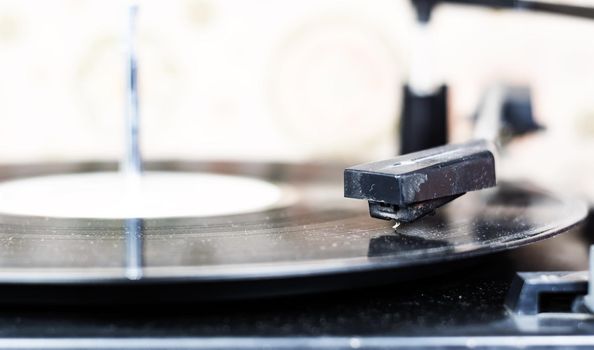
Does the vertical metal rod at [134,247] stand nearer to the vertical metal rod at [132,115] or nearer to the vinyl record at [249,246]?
the vinyl record at [249,246]

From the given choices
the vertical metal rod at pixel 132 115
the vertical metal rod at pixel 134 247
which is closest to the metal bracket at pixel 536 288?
the vertical metal rod at pixel 134 247

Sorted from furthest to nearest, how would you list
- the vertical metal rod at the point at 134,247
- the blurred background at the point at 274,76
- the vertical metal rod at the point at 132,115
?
the blurred background at the point at 274,76 → the vertical metal rod at the point at 132,115 → the vertical metal rod at the point at 134,247

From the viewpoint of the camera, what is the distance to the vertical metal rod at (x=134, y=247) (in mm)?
361

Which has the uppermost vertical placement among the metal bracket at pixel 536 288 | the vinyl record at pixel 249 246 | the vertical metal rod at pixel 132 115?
the vertical metal rod at pixel 132 115

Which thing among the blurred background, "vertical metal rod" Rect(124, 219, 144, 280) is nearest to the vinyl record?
"vertical metal rod" Rect(124, 219, 144, 280)

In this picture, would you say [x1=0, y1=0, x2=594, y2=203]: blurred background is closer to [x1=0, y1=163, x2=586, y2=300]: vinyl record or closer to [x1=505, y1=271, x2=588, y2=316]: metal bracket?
[x1=0, y1=163, x2=586, y2=300]: vinyl record

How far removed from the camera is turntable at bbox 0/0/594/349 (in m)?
0.36

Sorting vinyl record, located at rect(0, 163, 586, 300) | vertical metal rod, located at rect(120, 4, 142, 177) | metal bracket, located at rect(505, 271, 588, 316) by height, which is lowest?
metal bracket, located at rect(505, 271, 588, 316)

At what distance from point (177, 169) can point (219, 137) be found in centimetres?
24

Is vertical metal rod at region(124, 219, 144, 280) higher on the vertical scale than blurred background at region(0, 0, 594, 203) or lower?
lower

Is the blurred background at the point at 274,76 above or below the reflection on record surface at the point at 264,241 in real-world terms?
above

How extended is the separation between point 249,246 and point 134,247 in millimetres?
67

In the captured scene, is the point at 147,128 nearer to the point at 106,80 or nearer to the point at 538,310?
the point at 106,80

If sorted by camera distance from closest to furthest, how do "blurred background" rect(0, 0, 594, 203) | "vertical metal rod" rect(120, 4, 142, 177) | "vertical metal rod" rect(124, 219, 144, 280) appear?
1. "vertical metal rod" rect(124, 219, 144, 280)
2. "vertical metal rod" rect(120, 4, 142, 177)
3. "blurred background" rect(0, 0, 594, 203)
